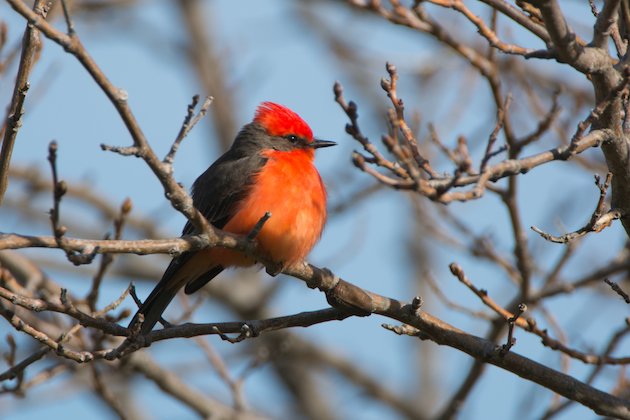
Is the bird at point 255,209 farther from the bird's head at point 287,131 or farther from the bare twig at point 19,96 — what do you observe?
the bare twig at point 19,96

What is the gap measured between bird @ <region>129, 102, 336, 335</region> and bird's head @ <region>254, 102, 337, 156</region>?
19 millimetres

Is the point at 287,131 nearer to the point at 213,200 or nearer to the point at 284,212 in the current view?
the point at 213,200

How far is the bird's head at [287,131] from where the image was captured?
5.89 metres

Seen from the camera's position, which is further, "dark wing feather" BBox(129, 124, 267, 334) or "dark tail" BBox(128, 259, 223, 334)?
"dark wing feather" BBox(129, 124, 267, 334)

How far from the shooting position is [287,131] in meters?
5.96

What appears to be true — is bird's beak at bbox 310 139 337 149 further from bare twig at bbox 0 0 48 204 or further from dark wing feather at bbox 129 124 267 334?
bare twig at bbox 0 0 48 204

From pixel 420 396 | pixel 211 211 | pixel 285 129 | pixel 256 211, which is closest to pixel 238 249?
pixel 256 211

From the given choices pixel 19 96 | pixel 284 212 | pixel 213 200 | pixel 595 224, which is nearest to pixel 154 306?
pixel 213 200

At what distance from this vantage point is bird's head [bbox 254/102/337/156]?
5.89 m

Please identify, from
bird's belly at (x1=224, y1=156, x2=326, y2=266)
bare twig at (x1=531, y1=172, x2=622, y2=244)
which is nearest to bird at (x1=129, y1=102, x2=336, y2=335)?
bird's belly at (x1=224, y1=156, x2=326, y2=266)

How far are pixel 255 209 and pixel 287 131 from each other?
1274 millimetres

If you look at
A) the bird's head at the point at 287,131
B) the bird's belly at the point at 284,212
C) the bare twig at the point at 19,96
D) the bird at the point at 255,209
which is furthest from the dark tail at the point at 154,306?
the bird's head at the point at 287,131

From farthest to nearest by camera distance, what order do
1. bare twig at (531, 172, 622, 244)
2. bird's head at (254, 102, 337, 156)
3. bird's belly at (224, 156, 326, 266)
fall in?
bird's head at (254, 102, 337, 156), bird's belly at (224, 156, 326, 266), bare twig at (531, 172, 622, 244)

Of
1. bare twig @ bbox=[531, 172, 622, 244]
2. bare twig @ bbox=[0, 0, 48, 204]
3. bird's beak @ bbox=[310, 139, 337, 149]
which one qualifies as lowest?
bare twig @ bbox=[0, 0, 48, 204]
